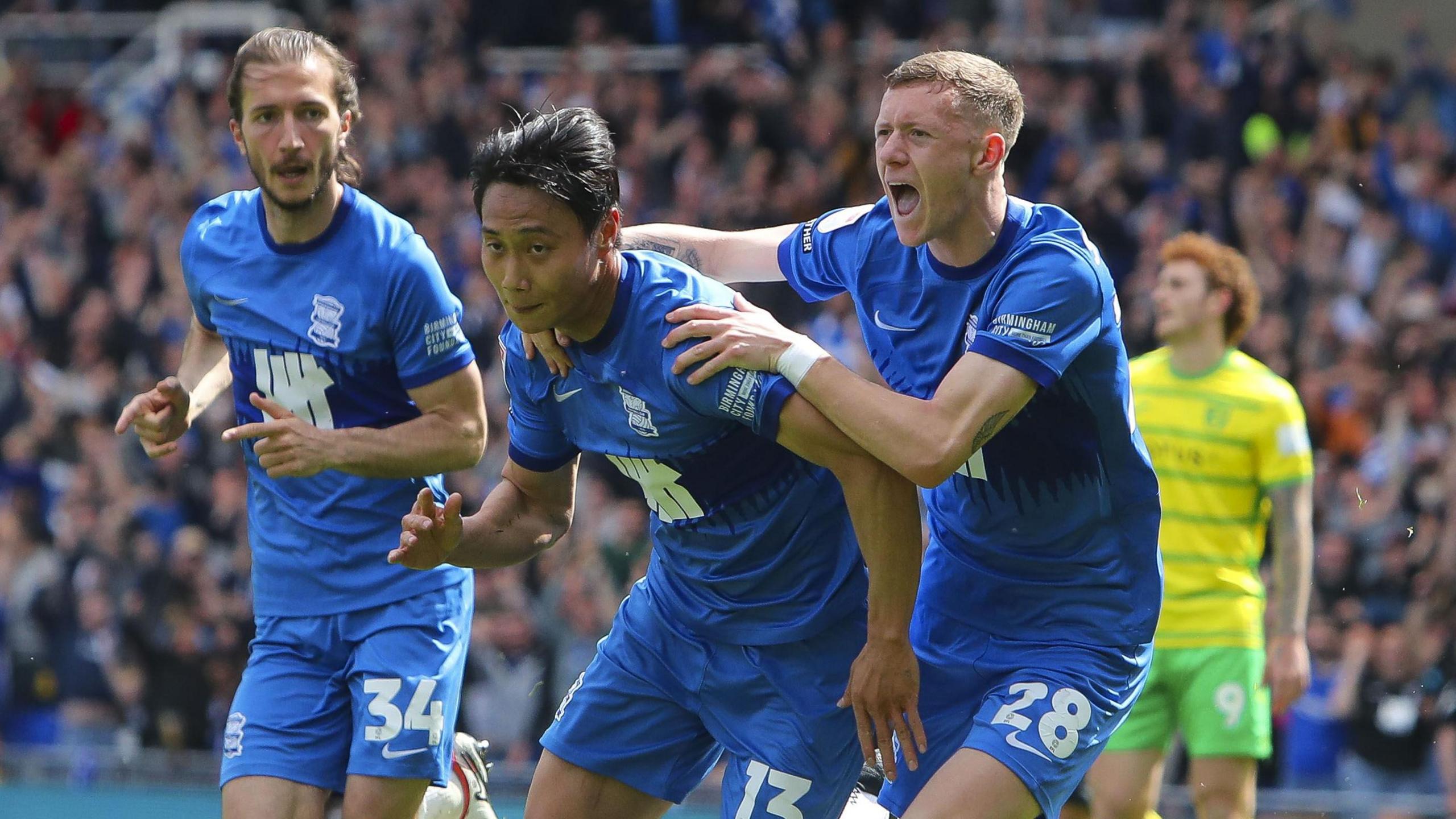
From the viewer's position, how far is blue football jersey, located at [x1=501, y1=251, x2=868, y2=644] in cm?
426

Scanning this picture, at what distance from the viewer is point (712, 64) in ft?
49.3

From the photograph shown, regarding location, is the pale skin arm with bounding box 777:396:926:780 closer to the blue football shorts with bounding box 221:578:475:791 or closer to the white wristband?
the white wristband

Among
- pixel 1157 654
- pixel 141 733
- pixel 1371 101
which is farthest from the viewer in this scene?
pixel 1371 101

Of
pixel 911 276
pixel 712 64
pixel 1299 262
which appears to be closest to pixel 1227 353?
pixel 911 276

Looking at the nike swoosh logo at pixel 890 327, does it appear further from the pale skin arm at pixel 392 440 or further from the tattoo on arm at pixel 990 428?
the pale skin arm at pixel 392 440

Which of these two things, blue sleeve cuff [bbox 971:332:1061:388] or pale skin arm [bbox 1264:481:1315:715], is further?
pale skin arm [bbox 1264:481:1315:715]

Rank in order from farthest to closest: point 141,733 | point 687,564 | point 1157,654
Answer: point 141,733
point 1157,654
point 687,564

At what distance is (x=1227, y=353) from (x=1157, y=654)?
127 cm

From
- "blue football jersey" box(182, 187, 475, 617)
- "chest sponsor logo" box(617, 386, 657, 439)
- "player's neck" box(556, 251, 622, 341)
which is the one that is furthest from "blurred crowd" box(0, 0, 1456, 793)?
"player's neck" box(556, 251, 622, 341)

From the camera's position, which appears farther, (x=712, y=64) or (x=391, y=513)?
(x=712, y=64)

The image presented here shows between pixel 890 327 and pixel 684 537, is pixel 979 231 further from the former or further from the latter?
pixel 684 537

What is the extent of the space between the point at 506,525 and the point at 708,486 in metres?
0.65

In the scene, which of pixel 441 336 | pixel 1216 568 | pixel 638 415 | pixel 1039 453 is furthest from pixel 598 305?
pixel 1216 568

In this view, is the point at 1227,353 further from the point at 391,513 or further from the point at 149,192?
the point at 149,192
